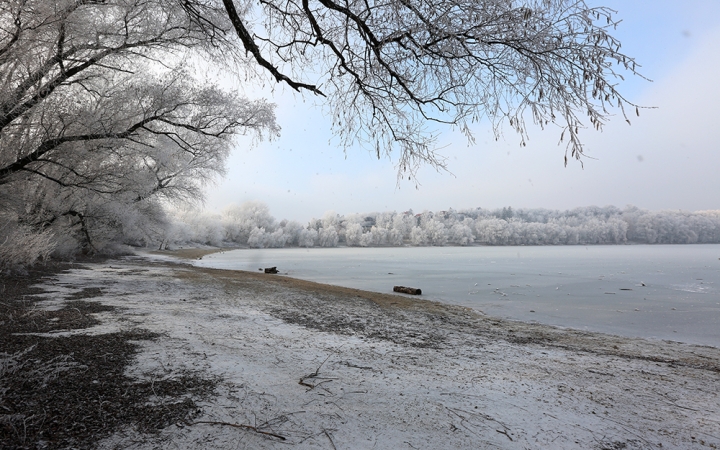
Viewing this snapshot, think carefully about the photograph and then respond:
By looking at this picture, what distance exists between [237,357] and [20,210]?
363 inches

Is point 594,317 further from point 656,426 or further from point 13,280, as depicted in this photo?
point 13,280

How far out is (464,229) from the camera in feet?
311

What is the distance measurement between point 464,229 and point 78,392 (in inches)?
3799

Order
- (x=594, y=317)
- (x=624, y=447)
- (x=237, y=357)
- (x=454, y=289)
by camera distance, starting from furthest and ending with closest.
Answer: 1. (x=454, y=289)
2. (x=594, y=317)
3. (x=237, y=357)
4. (x=624, y=447)

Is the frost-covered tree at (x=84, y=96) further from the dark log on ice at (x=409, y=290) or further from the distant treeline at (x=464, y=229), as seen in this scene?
the distant treeline at (x=464, y=229)

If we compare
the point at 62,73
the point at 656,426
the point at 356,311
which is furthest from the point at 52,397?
the point at 62,73

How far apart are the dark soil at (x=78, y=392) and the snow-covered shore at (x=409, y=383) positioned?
0.38ft

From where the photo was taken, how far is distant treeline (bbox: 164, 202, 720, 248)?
82.9 meters

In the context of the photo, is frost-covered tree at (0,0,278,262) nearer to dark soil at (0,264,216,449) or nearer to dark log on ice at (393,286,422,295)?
dark soil at (0,264,216,449)

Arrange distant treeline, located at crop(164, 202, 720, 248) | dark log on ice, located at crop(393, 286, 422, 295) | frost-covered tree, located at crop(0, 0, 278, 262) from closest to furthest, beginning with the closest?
frost-covered tree, located at crop(0, 0, 278, 262) < dark log on ice, located at crop(393, 286, 422, 295) < distant treeline, located at crop(164, 202, 720, 248)

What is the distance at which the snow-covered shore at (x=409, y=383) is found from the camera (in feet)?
8.02

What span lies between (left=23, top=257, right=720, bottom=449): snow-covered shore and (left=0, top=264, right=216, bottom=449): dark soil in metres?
0.12

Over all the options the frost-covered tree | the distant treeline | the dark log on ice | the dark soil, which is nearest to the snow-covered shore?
the dark soil

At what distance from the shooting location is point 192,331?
478 cm
